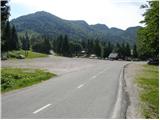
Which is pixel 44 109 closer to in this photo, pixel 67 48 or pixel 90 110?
pixel 90 110

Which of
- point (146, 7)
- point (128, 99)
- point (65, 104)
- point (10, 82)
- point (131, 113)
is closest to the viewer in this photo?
point (131, 113)

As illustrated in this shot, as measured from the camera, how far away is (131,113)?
15.0m

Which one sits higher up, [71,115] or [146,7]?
[146,7]

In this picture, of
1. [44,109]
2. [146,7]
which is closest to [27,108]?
[44,109]

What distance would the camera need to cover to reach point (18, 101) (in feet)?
60.2

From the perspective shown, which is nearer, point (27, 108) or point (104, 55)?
point (27, 108)

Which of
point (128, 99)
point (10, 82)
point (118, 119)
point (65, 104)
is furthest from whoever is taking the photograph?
point (10, 82)

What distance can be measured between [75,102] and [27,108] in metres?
3.02

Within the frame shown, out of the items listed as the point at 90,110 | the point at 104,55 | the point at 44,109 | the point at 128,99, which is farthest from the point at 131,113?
the point at 104,55

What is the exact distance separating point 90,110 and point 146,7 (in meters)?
38.1

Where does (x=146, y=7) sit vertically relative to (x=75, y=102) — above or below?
above

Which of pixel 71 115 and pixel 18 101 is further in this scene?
pixel 18 101

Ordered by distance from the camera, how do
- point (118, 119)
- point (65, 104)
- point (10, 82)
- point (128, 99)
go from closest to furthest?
point (118, 119) < point (65, 104) < point (128, 99) < point (10, 82)

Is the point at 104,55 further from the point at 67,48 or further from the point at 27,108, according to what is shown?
the point at 27,108
